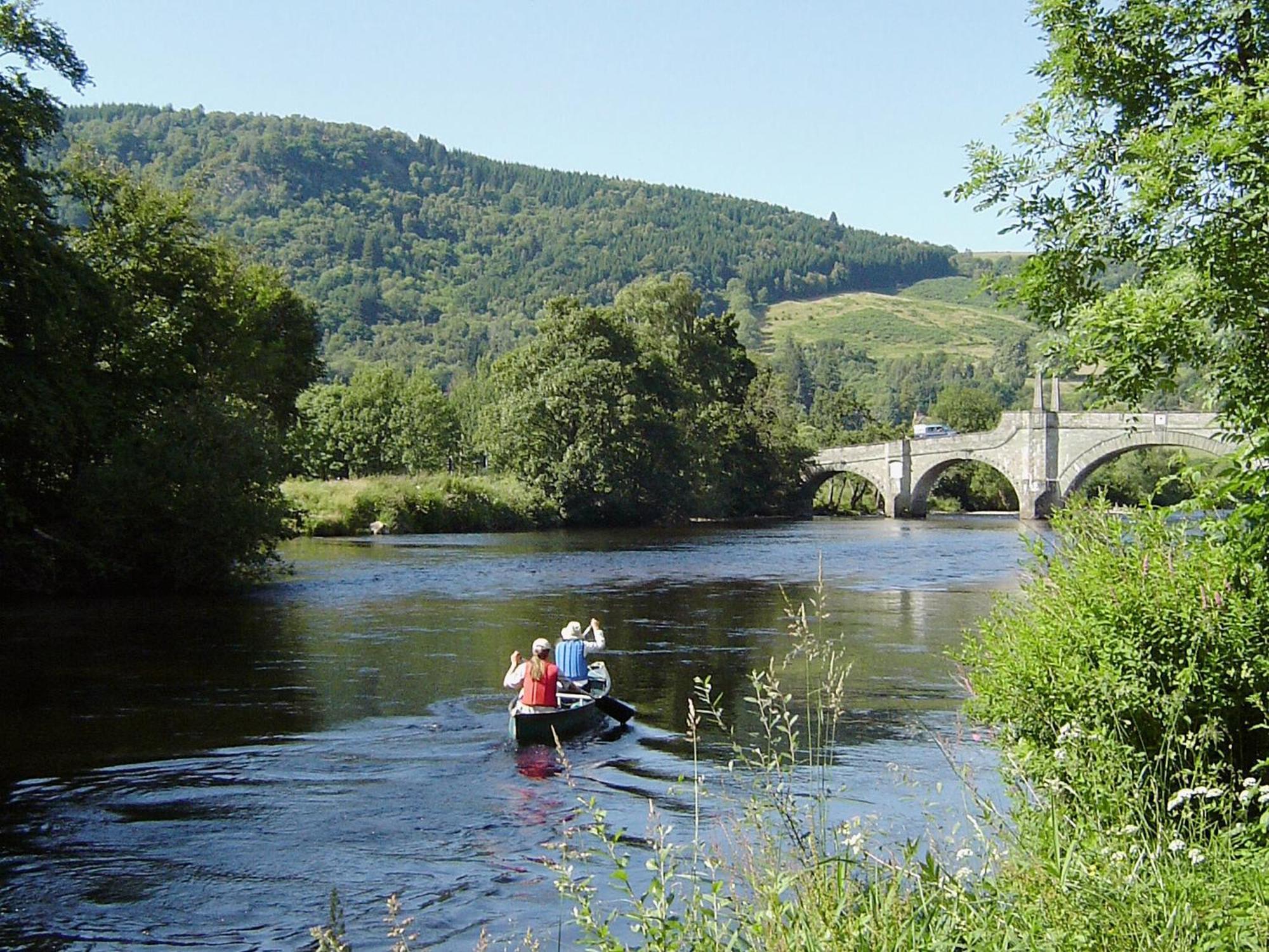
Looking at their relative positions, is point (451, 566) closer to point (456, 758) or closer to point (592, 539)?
point (592, 539)

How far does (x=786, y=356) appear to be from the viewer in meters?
192

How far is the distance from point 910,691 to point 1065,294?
31.3 feet

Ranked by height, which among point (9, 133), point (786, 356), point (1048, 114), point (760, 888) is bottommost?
point (760, 888)

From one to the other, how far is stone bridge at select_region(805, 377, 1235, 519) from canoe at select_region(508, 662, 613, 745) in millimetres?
51823

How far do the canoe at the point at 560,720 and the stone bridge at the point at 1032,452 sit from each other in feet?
170

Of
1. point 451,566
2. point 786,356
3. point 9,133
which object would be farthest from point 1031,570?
point 786,356

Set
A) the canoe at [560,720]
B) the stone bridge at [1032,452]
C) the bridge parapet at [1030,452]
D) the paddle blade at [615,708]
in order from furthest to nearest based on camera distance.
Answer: the stone bridge at [1032,452]
the bridge parapet at [1030,452]
the paddle blade at [615,708]
the canoe at [560,720]

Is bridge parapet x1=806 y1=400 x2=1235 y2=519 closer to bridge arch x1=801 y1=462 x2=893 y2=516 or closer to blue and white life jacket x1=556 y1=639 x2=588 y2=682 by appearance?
bridge arch x1=801 y1=462 x2=893 y2=516

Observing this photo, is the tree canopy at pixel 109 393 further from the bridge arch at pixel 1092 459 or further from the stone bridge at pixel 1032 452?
the bridge arch at pixel 1092 459

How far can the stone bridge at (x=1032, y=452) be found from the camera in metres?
64.5

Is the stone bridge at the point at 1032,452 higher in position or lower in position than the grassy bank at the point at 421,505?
higher

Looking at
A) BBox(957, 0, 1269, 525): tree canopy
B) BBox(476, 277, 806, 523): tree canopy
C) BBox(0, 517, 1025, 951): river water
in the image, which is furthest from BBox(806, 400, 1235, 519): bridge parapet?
BBox(957, 0, 1269, 525): tree canopy

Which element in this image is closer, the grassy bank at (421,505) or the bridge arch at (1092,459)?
the grassy bank at (421,505)

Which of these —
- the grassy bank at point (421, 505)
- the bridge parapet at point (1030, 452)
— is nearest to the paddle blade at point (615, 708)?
the grassy bank at point (421, 505)
